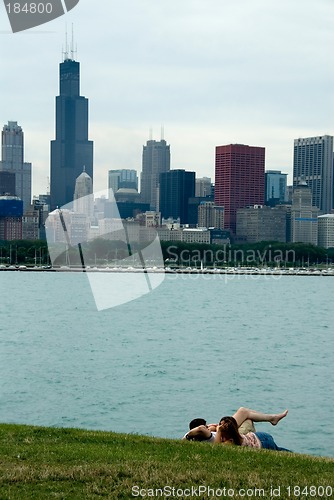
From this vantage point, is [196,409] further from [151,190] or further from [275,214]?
[151,190]

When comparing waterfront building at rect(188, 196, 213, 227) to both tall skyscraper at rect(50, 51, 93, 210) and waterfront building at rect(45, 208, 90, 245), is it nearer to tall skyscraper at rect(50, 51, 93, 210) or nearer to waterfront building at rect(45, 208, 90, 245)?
tall skyscraper at rect(50, 51, 93, 210)

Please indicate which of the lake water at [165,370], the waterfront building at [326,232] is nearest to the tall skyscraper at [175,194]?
the waterfront building at [326,232]

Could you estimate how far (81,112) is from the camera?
185875 mm

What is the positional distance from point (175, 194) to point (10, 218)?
42.3 metres

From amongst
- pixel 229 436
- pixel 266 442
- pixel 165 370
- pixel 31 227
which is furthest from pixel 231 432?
pixel 31 227

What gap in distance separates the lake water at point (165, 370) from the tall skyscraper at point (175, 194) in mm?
135181

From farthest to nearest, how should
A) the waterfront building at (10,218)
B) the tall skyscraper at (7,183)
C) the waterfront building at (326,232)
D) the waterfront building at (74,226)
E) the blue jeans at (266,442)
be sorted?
the tall skyscraper at (7,183) < the waterfront building at (326,232) < the waterfront building at (10,218) < the waterfront building at (74,226) < the blue jeans at (266,442)

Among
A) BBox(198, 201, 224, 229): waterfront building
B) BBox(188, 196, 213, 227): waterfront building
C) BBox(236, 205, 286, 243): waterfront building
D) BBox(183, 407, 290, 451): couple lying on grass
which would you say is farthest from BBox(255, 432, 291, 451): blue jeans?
BBox(188, 196, 213, 227): waterfront building

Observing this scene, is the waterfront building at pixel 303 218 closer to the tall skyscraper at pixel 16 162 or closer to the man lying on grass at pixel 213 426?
the tall skyscraper at pixel 16 162

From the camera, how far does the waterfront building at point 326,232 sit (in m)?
162

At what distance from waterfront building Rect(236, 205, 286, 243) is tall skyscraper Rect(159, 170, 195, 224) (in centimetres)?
1952

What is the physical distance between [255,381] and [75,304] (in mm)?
30550

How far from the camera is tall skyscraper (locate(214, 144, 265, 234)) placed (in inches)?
6836

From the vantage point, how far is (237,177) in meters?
174
